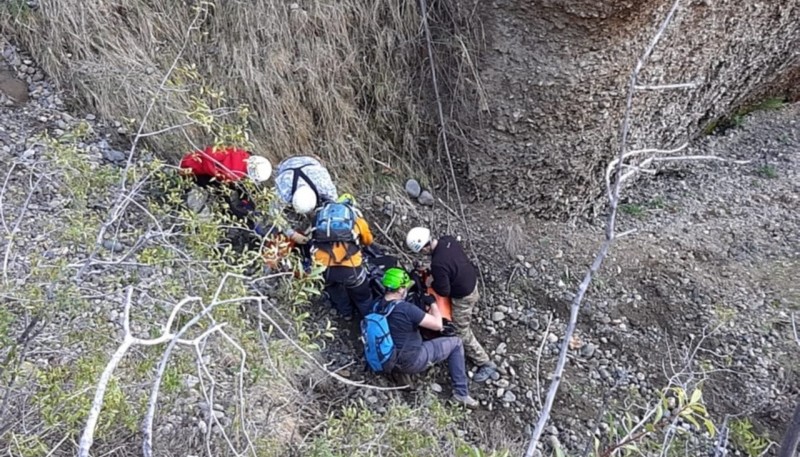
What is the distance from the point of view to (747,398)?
4535mm

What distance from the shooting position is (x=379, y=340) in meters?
4.27

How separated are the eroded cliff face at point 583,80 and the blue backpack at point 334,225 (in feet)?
4.66

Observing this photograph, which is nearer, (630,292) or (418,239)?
(418,239)

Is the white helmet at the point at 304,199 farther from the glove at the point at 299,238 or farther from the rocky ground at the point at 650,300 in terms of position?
the rocky ground at the point at 650,300

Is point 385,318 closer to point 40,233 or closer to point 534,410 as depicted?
point 534,410

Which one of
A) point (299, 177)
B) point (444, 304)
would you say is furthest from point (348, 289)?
point (299, 177)

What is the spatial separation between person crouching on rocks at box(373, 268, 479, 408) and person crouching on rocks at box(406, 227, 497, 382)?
0.48 feet

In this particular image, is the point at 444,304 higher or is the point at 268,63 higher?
the point at 268,63

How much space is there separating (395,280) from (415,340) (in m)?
0.41

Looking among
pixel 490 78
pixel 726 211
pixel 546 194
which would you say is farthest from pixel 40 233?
pixel 726 211

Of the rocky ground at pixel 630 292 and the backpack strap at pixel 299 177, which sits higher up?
the backpack strap at pixel 299 177

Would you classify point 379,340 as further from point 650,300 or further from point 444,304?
point 650,300

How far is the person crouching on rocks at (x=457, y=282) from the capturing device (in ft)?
15.0

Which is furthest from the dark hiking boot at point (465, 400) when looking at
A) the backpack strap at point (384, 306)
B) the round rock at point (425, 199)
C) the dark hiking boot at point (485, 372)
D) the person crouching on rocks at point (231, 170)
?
the person crouching on rocks at point (231, 170)
